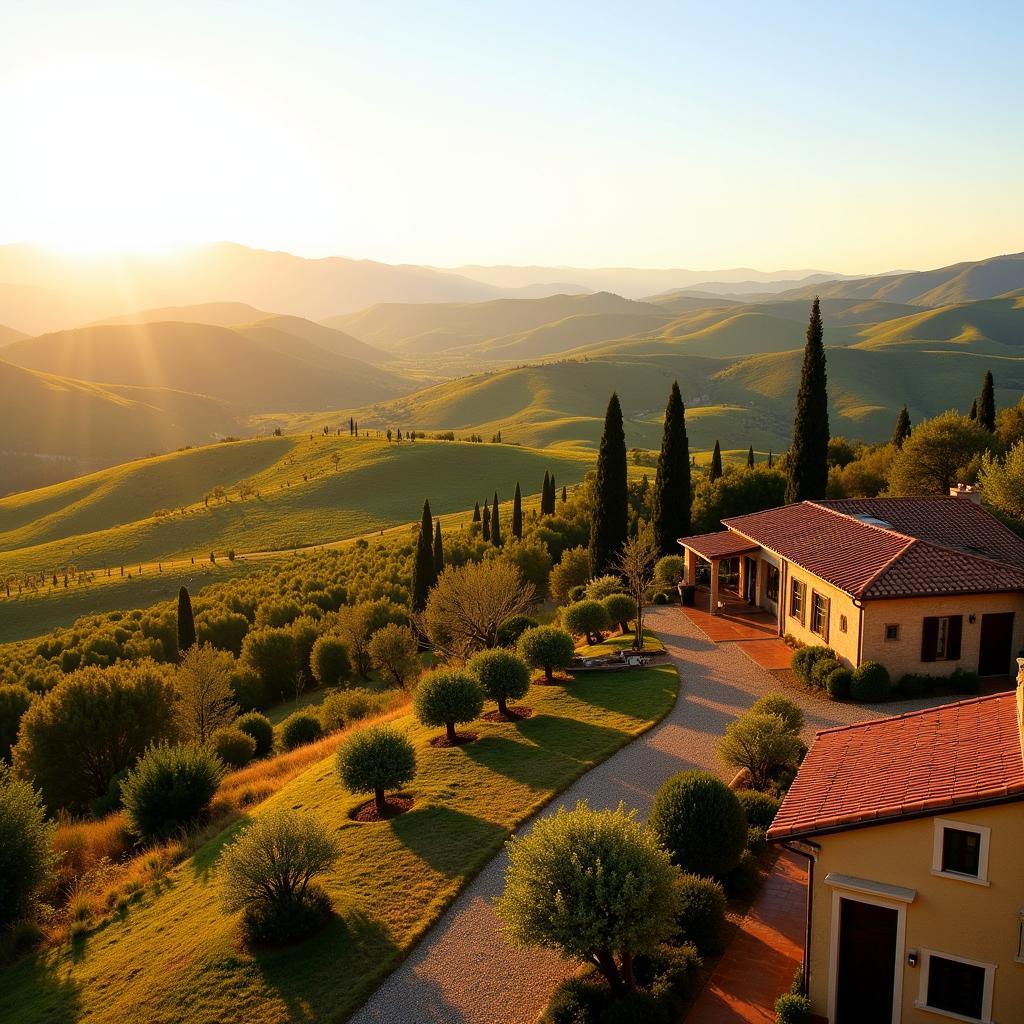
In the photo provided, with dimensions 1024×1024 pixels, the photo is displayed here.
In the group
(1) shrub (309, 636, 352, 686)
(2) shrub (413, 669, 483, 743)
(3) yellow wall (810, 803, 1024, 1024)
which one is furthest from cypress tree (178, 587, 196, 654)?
(3) yellow wall (810, 803, 1024, 1024)

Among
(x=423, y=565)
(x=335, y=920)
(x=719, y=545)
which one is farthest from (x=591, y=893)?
(x=423, y=565)

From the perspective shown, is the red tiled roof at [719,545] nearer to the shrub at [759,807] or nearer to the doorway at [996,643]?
the doorway at [996,643]

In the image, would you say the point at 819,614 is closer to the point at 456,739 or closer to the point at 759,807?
the point at 759,807

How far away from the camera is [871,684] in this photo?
24.2 metres

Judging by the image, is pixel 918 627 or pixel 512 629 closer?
pixel 918 627

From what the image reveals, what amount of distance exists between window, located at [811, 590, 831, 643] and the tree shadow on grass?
1540cm

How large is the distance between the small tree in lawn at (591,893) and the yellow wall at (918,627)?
15.9m

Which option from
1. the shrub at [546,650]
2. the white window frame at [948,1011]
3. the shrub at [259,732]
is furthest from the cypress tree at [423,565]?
the white window frame at [948,1011]

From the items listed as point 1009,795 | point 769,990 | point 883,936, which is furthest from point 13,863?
point 1009,795

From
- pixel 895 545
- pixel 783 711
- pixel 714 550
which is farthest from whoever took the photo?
pixel 714 550

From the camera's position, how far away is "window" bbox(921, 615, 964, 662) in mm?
24938

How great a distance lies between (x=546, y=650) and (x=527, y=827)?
33.1ft

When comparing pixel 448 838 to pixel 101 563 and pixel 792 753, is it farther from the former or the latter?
pixel 101 563

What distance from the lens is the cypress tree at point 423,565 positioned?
149 feet
